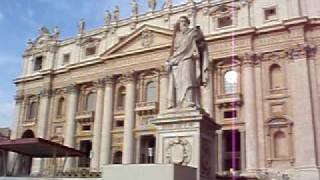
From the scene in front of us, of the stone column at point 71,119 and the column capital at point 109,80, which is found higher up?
the column capital at point 109,80

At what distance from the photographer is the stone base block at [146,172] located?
6.65m

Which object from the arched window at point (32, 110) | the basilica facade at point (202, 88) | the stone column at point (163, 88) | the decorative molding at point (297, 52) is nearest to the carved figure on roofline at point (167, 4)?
the basilica facade at point (202, 88)

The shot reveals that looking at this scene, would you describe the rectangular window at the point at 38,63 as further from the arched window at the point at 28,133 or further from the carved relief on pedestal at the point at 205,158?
the carved relief on pedestal at the point at 205,158

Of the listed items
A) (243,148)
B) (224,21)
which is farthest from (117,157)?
(224,21)

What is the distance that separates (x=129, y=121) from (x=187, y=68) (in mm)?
23726

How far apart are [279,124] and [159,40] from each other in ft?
39.8

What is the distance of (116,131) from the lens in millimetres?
33719

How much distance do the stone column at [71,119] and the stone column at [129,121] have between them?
229 inches

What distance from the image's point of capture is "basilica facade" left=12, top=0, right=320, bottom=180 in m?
27.2

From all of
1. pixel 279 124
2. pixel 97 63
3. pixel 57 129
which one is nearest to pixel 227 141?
pixel 279 124

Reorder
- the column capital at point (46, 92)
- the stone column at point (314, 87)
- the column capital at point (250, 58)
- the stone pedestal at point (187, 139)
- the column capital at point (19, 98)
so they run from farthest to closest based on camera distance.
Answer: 1. the column capital at point (19, 98)
2. the column capital at point (46, 92)
3. the column capital at point (250, 58)
4. the stone column at point (314, 87)
5. the stone pedestal at point (187, 139)

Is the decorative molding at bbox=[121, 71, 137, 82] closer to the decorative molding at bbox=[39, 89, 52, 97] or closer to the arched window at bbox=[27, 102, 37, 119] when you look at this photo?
the decorative molding at bbox=[39, 89, 52, 97]

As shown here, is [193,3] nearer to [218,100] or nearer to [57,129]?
[218,100]

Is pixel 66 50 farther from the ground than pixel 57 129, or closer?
farther from the ground
